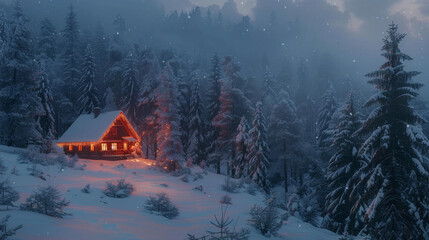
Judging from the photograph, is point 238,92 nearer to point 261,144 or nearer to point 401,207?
point 261,144

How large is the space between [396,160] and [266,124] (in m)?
39.8

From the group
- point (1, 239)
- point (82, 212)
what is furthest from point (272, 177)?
point (1, 239)

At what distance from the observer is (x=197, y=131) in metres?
47.9

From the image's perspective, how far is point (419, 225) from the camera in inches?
618

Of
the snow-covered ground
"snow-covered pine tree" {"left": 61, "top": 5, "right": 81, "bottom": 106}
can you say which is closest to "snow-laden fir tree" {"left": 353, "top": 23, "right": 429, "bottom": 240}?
the snow-covered ground

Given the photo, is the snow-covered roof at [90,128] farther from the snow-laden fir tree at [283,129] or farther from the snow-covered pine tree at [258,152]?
the snow-laden fir tree at [283,129]

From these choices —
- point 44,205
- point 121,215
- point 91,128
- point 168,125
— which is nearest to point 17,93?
point 91,128

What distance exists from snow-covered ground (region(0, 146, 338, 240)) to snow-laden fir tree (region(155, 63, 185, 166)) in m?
7.22

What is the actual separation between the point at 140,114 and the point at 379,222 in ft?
143

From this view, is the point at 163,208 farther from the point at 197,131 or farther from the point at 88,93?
the point at 88,93

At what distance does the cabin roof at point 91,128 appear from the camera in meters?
43.3

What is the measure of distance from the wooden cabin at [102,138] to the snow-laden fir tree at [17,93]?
946cm

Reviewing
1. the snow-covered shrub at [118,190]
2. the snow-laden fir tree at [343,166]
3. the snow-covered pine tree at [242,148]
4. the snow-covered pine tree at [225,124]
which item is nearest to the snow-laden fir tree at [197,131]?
the snow-covered pine tree at [225,124]

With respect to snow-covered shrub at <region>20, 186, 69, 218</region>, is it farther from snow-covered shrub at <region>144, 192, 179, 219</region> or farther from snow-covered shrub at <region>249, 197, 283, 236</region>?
snow-covered shrub at <region>249, 197, 283, 236</region>
